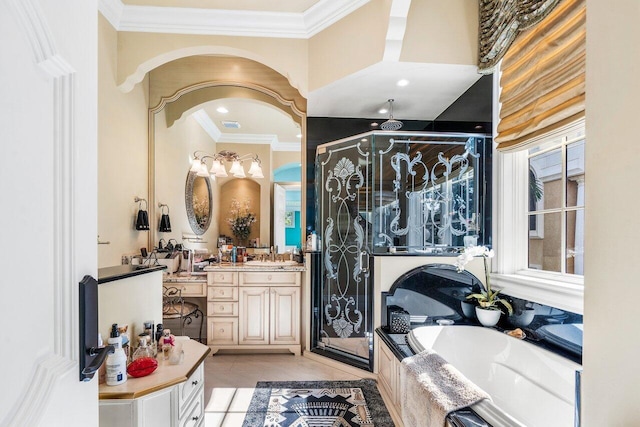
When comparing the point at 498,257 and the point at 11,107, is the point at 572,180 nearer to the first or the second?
the point at 498,257

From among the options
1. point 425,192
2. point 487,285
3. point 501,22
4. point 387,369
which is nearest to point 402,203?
point 425,192

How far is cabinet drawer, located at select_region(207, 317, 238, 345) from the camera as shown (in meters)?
3.18

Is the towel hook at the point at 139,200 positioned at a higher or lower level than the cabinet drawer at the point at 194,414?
higher

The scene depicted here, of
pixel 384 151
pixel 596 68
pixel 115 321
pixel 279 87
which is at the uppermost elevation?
pixel 279 87

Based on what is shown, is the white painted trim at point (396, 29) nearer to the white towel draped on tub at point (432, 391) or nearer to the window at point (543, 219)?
the window at point (543, 219)

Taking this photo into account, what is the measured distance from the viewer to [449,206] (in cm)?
264

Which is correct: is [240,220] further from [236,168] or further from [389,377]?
[389,377]

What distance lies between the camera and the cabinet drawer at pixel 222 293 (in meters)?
3.21

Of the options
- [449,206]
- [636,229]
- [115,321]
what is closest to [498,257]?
[449,206]

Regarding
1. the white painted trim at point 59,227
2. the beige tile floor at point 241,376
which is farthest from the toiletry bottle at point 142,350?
the white painted trim at point 59,227

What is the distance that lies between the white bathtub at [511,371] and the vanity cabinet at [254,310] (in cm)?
144

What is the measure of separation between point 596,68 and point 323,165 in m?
2.57

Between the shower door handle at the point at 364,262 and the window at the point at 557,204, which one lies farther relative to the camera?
the shower door handle at the point at 364,262

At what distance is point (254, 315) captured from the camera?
3.21 metres
